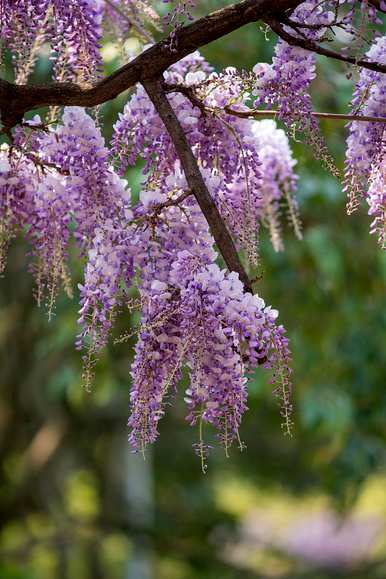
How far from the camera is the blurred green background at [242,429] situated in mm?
5559

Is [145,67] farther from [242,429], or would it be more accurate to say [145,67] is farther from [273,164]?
[242,429]

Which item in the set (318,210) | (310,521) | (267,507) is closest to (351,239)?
(318,210)

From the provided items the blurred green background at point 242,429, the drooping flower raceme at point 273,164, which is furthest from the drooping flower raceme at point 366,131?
the blurred green background at point 242,429

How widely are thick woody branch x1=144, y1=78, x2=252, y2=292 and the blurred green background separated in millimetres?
1495

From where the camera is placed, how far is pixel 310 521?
1465cm

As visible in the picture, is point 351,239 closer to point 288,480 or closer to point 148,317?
point 148,317

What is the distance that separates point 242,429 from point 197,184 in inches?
355

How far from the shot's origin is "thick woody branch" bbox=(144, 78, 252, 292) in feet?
5.44

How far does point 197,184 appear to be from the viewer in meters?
1.72

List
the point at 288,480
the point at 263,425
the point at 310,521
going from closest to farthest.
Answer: the point at 263,425, the point at 288,480, the point at 310,521

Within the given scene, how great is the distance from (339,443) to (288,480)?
663 centimetres

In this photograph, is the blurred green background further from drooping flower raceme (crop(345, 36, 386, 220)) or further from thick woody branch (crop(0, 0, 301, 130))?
thick woody branch (crop(0, 0, 301, 130))

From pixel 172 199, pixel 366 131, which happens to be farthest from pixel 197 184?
pixel 366 131

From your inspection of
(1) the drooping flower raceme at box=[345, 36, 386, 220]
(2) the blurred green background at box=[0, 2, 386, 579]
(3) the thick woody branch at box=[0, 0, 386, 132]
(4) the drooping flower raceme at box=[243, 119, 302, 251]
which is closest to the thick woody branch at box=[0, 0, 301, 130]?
(3) the thick woody branch at box=[0, 0, 386, 132]
